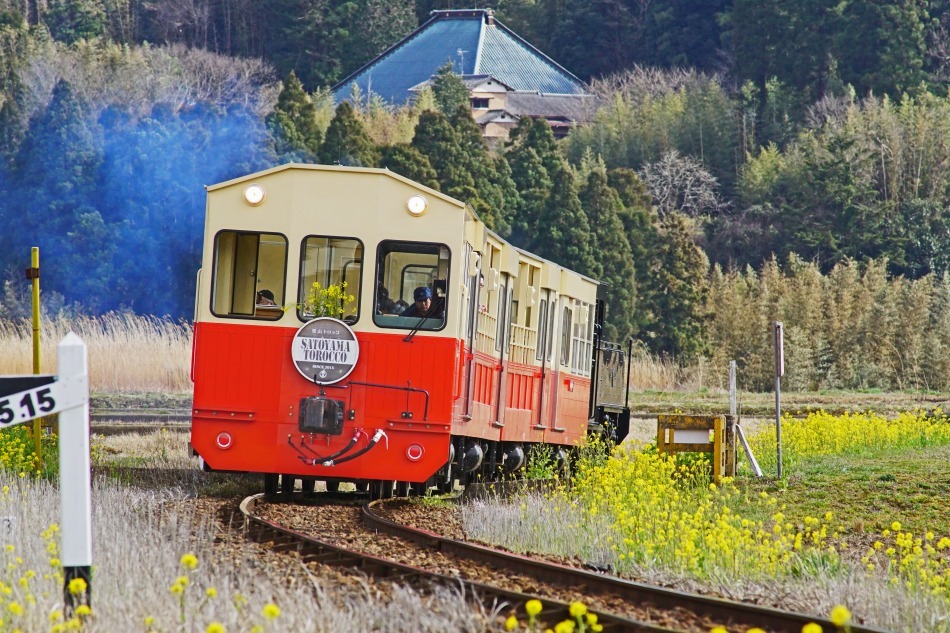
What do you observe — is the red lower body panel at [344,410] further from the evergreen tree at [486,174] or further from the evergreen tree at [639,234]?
the evergreen tree at [486,174]

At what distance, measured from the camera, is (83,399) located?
7.03m

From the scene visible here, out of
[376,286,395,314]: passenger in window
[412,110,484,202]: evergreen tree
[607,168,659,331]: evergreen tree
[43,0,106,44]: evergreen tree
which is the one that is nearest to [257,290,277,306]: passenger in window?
[376,286,395,314]: passenger in window

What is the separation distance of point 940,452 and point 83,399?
14.4 meters

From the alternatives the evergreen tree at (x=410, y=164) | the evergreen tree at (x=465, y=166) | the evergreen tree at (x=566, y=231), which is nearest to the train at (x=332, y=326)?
the evergreen tree at (x=566, y=231)

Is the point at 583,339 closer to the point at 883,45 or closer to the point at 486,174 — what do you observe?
the point at 486,174

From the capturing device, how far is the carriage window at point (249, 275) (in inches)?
565

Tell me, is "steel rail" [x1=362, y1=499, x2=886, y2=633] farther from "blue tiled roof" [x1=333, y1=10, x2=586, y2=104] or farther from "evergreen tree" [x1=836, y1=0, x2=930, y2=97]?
"blue tiled roof" [x1=333, y1=10, x2=586, y2=104]

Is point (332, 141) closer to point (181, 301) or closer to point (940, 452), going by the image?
Answer: point (181, 301)

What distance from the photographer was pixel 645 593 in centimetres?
878

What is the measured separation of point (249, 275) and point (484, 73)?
74948 mm

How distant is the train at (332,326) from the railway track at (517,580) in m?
1.08

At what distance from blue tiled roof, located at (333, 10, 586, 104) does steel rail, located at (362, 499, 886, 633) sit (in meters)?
73.2

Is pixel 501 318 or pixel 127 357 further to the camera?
pixel 127 357

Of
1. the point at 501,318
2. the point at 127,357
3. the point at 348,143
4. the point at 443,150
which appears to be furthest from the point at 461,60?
the point at 501,318
